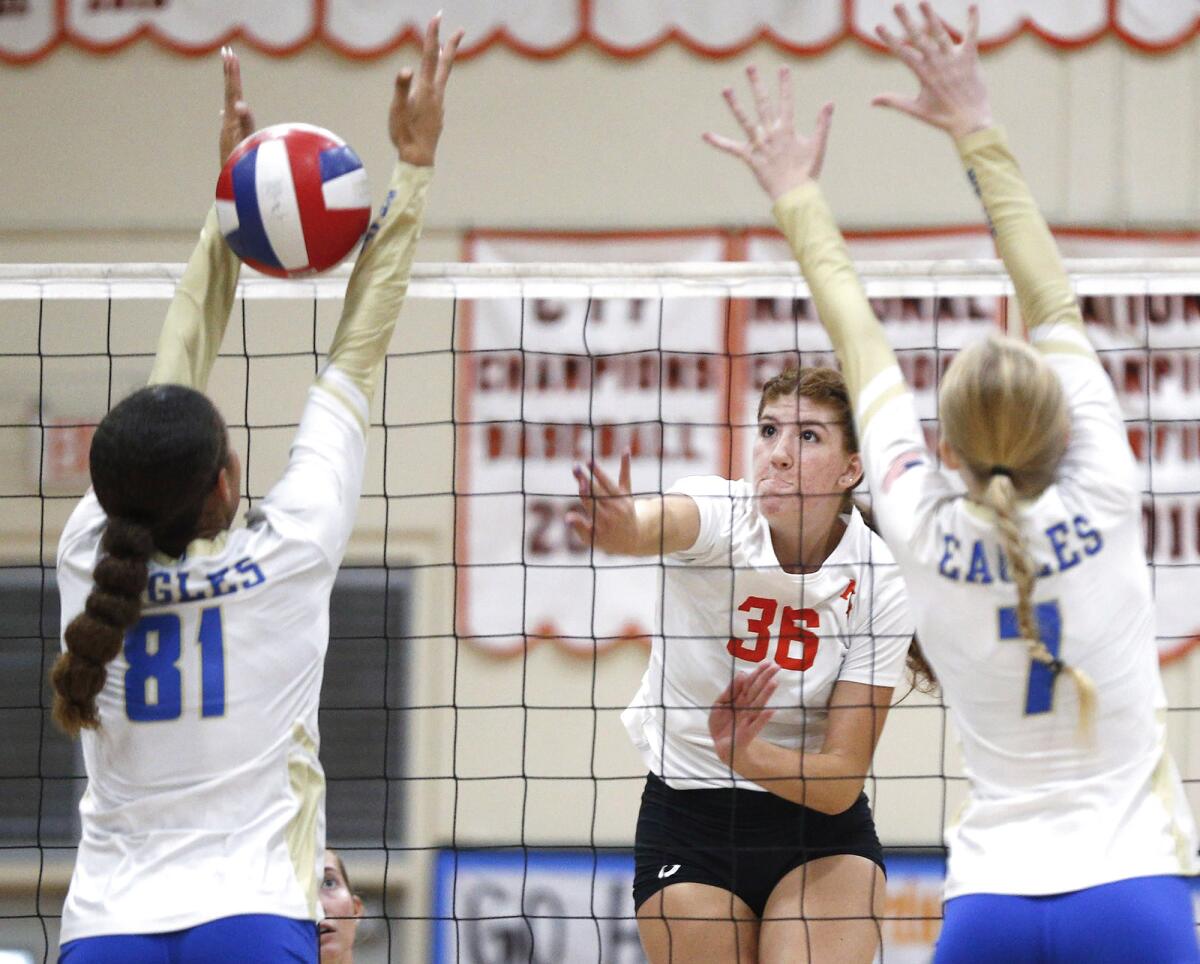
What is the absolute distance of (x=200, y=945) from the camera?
2287 mm

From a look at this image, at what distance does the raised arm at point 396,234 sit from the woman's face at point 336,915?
68.9 inches

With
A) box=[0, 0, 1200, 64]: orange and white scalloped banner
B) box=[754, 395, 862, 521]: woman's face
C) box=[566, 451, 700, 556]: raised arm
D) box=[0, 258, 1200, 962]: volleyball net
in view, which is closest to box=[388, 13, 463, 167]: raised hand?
box=[566, 451, 700, 556]: raised arm

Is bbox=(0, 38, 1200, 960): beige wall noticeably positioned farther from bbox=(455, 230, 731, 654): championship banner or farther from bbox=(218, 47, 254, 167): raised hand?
bbox=(218, 47, 254, 167): raised hand

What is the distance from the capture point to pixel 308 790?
97.3 inches

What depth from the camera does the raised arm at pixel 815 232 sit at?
2439 millimetres

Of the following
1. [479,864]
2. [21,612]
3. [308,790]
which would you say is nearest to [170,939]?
[308,790]

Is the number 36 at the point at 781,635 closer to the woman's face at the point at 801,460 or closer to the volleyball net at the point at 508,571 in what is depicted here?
the woman's face at the point at 801,460

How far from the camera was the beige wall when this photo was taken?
6164 mm

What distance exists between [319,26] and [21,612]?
2627mm

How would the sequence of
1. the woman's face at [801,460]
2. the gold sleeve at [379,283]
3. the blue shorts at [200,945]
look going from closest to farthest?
the blue shorts at [200,945]
the gold sleeve at [379,283]
the woman's face at [801,460]

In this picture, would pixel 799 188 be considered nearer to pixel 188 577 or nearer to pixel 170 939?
pixel 188 577

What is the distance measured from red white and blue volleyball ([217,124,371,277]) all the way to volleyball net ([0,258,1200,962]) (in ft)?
9.50

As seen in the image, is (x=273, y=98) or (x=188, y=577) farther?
(x=273, y=98)

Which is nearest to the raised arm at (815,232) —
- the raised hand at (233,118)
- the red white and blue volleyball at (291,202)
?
the red white and blue volleyball at (291,202)
